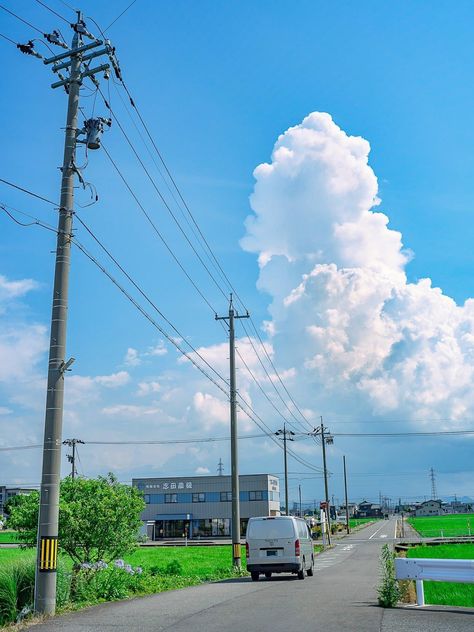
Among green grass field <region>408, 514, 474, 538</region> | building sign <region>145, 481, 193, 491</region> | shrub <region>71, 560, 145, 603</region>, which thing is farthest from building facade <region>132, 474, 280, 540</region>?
shrub <region>71, 560, 145, 603</region>

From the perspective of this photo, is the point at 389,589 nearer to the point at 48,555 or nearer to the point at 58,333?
the point at 48,555

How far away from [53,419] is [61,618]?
3.77 metres

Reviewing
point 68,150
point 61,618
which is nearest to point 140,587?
point 61,618

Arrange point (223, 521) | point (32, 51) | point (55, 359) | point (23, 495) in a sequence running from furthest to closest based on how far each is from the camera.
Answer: point (223, 521), point (23, 495), point (32, 51), point (55, 359)

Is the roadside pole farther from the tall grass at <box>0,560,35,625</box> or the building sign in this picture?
the building sign

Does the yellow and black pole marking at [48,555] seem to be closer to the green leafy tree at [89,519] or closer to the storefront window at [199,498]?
the green leafy tree at [89,519]

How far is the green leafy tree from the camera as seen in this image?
1659cm

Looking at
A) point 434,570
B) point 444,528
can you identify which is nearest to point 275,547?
point 434,570

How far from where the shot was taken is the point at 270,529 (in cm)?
2244

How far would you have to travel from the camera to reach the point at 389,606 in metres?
13.1

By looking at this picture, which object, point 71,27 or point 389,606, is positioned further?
point 71,27

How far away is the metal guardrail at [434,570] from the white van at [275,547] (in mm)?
9240

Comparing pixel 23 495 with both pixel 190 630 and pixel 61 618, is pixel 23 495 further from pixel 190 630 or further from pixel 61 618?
pixel 190 630

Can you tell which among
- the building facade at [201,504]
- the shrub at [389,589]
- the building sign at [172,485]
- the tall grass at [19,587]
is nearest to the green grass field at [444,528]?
the building facade at [201,504]
